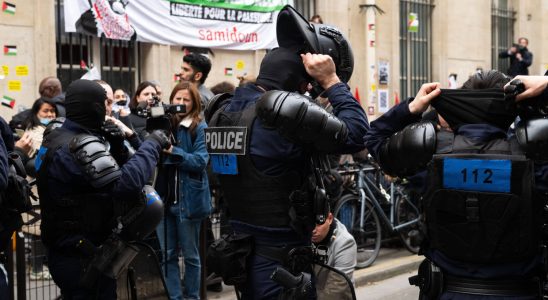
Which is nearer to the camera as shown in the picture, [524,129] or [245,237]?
[524,129]

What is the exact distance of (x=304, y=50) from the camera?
3.89m

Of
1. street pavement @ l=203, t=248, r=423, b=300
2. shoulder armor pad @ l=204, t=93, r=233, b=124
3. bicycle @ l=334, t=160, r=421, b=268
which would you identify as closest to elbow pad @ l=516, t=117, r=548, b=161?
shoulder armor pad @ l=204, t=93, r=233, b=124

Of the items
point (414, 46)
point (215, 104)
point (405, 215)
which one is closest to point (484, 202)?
point (215, 104)

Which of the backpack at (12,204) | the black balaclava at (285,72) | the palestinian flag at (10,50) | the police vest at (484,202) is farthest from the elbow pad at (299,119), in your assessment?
the palestinian flag at (10,50)

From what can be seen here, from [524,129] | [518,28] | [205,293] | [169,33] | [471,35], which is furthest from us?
[518,28]

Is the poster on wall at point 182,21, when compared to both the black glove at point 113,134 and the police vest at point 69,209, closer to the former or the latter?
the black glove at point 113,134

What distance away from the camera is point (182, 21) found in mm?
11172

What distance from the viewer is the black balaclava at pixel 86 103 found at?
4324 millimetres

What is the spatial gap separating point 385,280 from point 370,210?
31.8 inches

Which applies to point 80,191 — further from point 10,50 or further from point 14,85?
point 10,50

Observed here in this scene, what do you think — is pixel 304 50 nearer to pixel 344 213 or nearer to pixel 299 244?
pixel 299 244

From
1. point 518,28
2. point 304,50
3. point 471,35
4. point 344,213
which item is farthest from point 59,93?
point 518,28

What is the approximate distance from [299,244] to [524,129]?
1226 millimetres

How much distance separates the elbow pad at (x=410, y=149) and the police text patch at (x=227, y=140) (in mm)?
695
